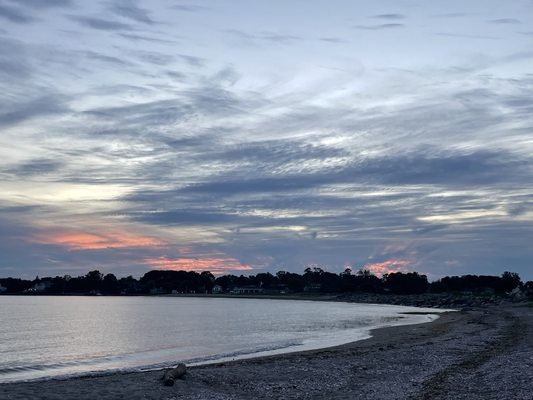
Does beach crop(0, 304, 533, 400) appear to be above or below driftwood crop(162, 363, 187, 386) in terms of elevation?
below

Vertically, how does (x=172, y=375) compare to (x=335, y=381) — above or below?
above

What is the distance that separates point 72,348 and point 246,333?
71.7 feet

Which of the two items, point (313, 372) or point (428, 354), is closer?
point (313, 372)

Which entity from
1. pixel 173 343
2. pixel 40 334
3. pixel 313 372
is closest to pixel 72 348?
pixel 173 343

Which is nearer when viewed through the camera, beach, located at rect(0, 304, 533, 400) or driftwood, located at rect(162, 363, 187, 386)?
beach, located at rect(0, 304, 533, 400)

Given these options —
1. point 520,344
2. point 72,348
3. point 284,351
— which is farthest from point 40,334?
point 520,344

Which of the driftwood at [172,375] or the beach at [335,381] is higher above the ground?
the driftwood at [172,375]

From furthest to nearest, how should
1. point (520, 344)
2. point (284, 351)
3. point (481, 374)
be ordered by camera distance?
1. point (284, 351)
2. point (520, 344)
3. point (481, 374)

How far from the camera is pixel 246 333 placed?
66.2 metres

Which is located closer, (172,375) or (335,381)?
(172,375)

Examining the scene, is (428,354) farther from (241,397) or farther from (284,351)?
(241,397)

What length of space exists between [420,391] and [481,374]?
17.4 ft

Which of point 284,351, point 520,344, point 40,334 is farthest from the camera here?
point 40,334

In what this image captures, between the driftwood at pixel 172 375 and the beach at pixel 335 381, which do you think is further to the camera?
the driftwood at pixel 172 375
